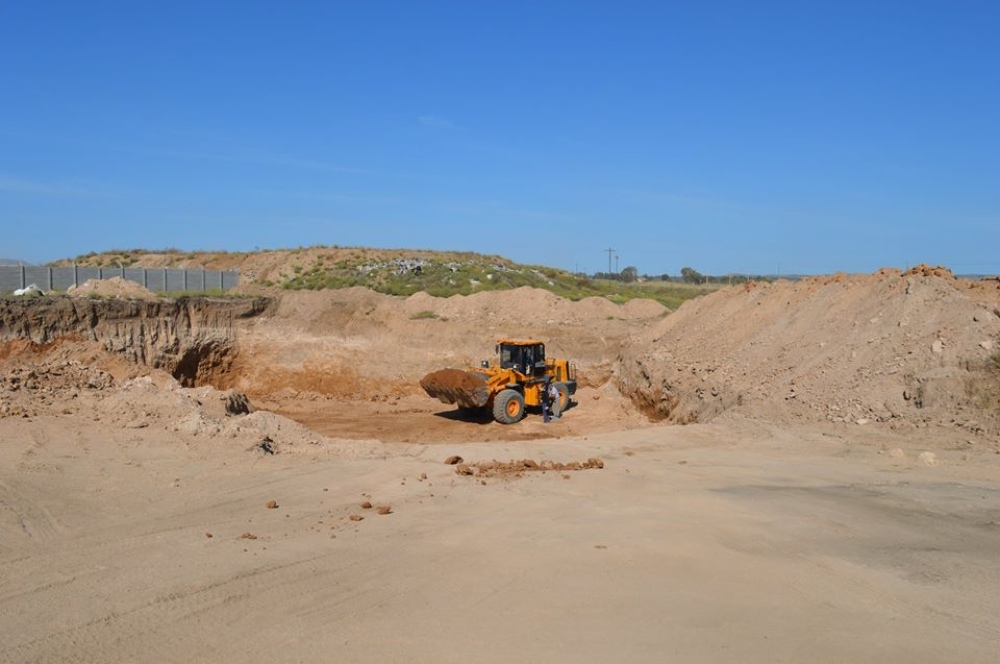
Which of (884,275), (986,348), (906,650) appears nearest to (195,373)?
(884,275)

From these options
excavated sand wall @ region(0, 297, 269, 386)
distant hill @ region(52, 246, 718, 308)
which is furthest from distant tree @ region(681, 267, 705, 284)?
excavated sand wall @ region(0, 297, 269, 386)

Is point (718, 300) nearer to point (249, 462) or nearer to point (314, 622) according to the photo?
point (249, 462)

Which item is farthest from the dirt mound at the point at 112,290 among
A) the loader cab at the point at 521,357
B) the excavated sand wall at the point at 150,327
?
the loader cab at the point at 521,357

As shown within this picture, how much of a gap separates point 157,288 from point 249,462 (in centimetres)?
2436

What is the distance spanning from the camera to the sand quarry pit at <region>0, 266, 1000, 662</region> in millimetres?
7262

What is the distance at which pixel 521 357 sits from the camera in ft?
79.3

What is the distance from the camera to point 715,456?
53.2ft

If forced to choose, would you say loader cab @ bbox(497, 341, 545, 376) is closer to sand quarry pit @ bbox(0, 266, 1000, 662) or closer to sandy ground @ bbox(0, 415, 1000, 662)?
sand quarry pit @ bbox(0, 266, 1000, 662)

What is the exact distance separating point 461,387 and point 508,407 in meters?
1.44

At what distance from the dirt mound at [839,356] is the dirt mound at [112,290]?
A: 1654 centimetres

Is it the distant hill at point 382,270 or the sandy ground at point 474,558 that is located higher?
the distant hill at point 382,270

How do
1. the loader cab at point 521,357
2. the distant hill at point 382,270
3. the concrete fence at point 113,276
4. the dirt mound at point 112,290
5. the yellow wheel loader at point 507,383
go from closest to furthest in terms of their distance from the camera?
1. the yellow wheel loader at point 507,383
2. the loader cab at point 521,357
3. the dirt mound at point 112,290
4. the concrete fence at point 113,276
5. the distant hill at point 382,270

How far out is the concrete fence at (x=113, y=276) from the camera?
29.3 metres

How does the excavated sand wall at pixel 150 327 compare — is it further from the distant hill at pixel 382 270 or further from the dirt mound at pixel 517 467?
the dirt mound at pixel 517 467
